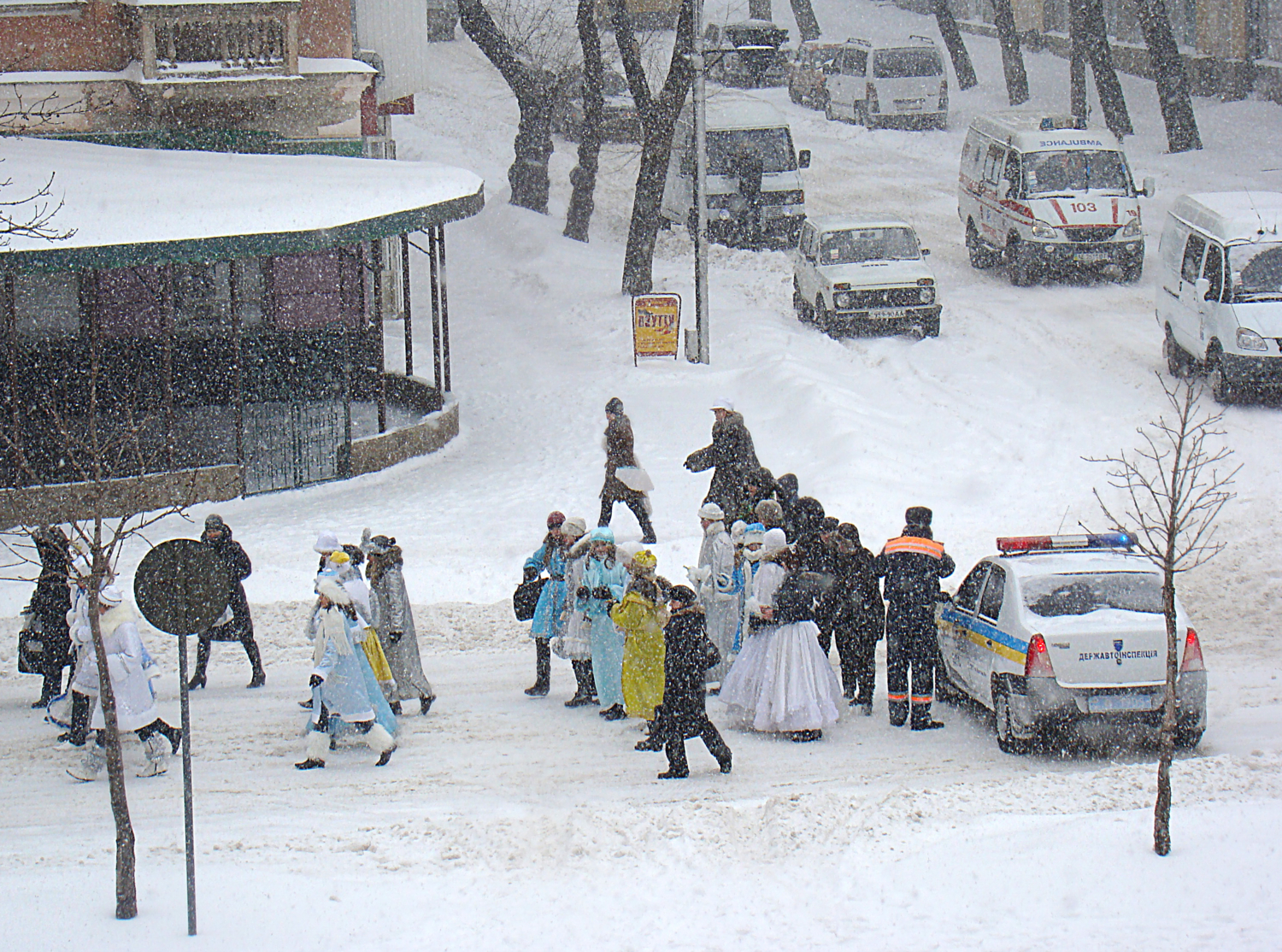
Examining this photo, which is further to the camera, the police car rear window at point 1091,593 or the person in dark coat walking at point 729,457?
the person in dark coat walking at point 729,457

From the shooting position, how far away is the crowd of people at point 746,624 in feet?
30.6

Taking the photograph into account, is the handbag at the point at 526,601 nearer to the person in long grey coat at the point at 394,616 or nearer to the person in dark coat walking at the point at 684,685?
the person in long grey coat at the point at 394,616

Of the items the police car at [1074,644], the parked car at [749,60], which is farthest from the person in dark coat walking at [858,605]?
the parked car at [749,60]

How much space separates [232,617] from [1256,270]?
499 inches

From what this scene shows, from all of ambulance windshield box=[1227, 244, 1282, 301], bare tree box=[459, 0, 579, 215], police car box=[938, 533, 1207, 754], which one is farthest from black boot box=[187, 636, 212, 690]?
bare tree box=[459, 0, 579, 215]

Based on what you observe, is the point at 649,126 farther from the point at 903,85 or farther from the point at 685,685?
the point at 903,85

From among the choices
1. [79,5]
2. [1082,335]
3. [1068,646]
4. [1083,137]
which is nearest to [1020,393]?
[1082,335]

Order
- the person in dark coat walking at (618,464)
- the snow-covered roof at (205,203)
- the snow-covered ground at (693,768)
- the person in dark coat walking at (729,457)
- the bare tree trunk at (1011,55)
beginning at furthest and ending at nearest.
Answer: the bare tree trunk at (1011,55) → the snow-covered roof at (205,203) → the person in dark coat walking at (618,464) → the person in dark coat walking at (729,457) → the snow-covered ground at (693,768)

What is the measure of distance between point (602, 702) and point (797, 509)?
221cm

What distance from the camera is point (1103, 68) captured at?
34.5 metres

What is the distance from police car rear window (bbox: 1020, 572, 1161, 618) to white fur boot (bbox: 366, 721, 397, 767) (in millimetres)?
4248

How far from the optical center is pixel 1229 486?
15.7 meters

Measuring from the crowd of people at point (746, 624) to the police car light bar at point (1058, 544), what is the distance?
1.54 feet

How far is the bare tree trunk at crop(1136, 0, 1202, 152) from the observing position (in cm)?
3166
